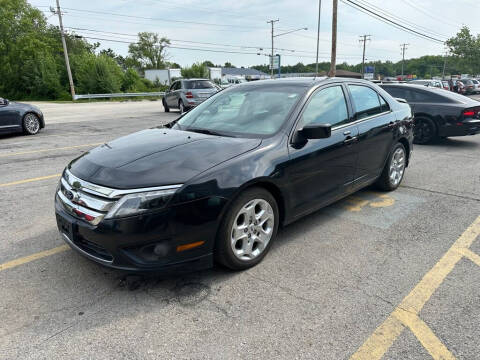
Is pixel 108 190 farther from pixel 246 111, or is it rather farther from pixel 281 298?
pixel 246 111

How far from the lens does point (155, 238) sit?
97.8 inches

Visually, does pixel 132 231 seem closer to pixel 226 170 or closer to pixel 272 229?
pixel 226 170

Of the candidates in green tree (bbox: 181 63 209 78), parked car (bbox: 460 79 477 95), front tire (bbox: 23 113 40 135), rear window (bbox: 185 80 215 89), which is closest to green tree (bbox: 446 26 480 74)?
parked car (bbox: 460 79 477 95)

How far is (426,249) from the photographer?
346cm

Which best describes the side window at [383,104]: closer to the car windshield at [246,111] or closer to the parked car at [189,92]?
the car windshield at [246,111]

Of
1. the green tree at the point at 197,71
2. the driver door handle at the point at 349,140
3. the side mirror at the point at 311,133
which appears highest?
the green tree at the point at 197,71

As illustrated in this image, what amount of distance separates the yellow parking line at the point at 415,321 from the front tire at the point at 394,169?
5.24 ft

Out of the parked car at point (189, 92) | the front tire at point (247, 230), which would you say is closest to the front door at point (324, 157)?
the front tire at point (247, 230)

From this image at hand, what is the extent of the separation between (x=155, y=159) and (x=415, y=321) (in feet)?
7.27

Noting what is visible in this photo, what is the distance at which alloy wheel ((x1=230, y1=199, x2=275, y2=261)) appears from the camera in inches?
114

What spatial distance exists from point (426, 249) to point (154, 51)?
9478cm

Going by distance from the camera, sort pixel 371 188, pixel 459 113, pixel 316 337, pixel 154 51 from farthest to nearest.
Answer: pixel 154 51 < pixel 459 113 < pixel 371 188 < pixel 316 337

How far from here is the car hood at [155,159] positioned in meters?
2.59

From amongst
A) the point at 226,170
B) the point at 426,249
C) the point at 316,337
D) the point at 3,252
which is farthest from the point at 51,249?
the point at 426,249
